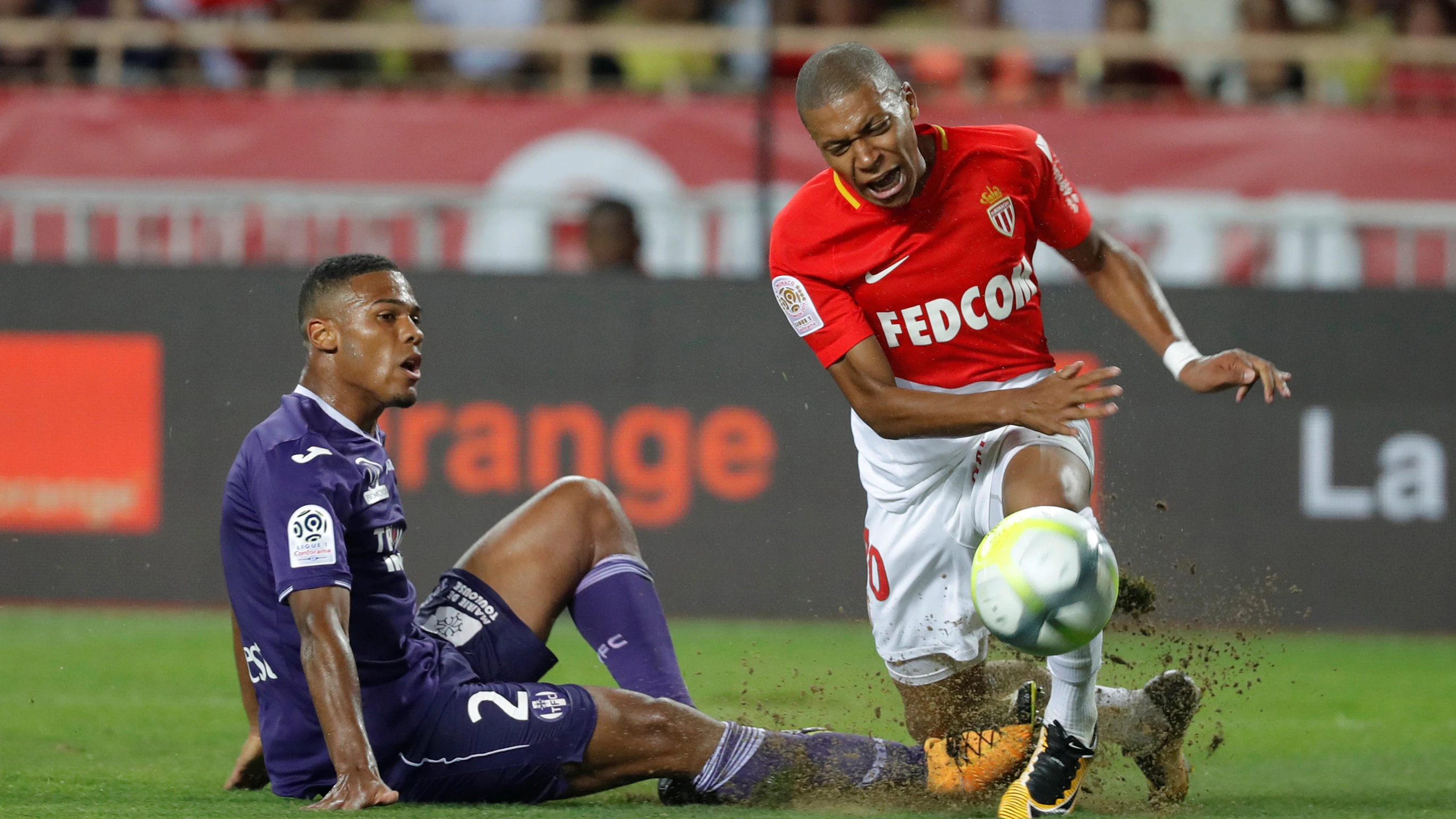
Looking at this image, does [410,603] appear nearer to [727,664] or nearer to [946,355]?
[946,355]

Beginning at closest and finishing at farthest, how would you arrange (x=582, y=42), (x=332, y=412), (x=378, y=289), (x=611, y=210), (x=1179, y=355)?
1. (x=332, y=412)
2. (x=378, y=289)
3. (x=1179, y=355)
4. (x=611, y=210)
5. (x=582, y=42)

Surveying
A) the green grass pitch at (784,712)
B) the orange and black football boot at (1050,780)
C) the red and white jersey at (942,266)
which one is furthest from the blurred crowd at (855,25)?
the orange and black football boot at (1050,780)

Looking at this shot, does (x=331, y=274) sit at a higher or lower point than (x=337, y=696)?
higher

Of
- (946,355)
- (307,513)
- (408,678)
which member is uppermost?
(946,355)

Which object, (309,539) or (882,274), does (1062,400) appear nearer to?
(882,274)

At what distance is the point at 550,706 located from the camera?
4.80 metres

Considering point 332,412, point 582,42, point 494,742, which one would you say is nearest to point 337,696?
point 494,742

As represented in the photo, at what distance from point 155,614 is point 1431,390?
7.26 metres

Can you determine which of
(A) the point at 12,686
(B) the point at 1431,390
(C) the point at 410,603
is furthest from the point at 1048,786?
(B) the point at 1431,390

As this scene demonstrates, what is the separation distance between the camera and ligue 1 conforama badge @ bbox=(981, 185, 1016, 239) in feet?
17.7

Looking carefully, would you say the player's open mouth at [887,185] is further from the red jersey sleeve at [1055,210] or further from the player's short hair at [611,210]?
the player's short hair at [611,210]

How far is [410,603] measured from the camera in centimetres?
490

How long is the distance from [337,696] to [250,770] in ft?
3.29

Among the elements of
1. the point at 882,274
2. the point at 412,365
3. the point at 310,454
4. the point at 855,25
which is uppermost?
the point at 855,25
